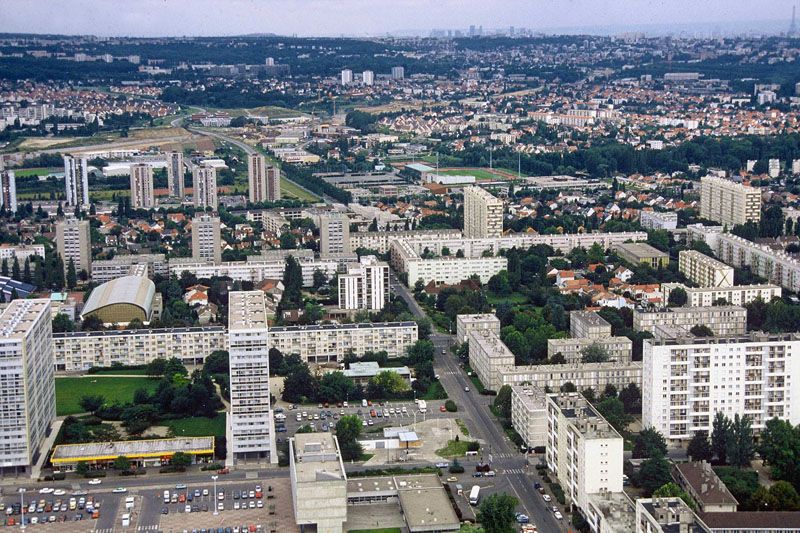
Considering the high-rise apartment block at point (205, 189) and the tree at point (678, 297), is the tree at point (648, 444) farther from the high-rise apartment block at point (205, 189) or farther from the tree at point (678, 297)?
the high-rise apartment block at point (205, 189)

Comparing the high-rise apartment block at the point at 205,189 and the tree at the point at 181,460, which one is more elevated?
the high-rise apartment block at the point at 205,189

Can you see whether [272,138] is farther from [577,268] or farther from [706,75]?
[706,75]

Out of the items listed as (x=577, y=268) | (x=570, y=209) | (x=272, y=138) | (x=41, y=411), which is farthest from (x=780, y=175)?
(x=41, y=411)

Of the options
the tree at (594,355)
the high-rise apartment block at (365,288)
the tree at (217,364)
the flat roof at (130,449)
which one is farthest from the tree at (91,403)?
the tree at (594,355)

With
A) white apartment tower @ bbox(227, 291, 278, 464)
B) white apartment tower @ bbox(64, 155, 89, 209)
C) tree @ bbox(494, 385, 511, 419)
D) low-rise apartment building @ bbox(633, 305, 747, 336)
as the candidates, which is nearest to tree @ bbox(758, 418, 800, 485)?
tree @ bbox(494, 385, 511, 419)

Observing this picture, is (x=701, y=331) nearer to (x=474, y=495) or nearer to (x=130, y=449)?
(x=474, y=495)

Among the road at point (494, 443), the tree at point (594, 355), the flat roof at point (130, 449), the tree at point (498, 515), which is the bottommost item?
the road at point (494, 443)
